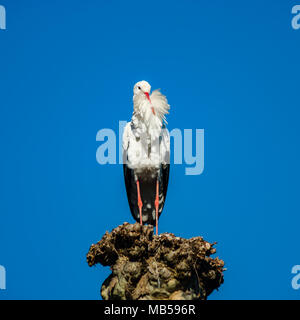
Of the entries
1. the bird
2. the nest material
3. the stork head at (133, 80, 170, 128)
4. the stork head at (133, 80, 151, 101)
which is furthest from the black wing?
the nest material

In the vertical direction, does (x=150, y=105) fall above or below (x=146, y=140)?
above

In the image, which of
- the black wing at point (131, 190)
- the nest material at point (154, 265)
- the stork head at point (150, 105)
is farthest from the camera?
the black wing at point (131, 190)

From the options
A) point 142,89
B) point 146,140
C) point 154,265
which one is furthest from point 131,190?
point 154,265

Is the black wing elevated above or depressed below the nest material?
above

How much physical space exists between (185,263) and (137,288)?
0.72m

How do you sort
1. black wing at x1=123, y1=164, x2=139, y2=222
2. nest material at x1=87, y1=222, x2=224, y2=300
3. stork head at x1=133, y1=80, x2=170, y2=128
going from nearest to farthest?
nest material at x1=87, y1=222, x2=224, y2=300 → stork head at x1=133, y1=80, x2=170, y2=128 → black wing at x1=123, y1=164, x2=139, y2=222

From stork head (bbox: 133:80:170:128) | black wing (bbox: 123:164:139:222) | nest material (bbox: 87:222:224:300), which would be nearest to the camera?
nest material (bbox: 87:222:224:300)

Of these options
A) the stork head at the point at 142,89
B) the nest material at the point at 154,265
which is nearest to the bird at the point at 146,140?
the stork head at the point at 142,89

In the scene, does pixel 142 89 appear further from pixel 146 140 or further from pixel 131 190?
pixel 131 190

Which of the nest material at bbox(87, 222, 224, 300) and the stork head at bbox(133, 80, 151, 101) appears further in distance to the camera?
the stork head at bbox(133, 80, 151, 101)

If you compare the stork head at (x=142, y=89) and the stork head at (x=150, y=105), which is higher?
the stork head at (x=142, y=89)

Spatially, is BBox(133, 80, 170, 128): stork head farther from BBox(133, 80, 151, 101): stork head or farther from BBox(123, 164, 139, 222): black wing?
→ BBox(123, 164, 139, 222): black wing

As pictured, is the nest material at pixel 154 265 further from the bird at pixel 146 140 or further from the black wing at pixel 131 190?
the black wing at pixel 131 190
